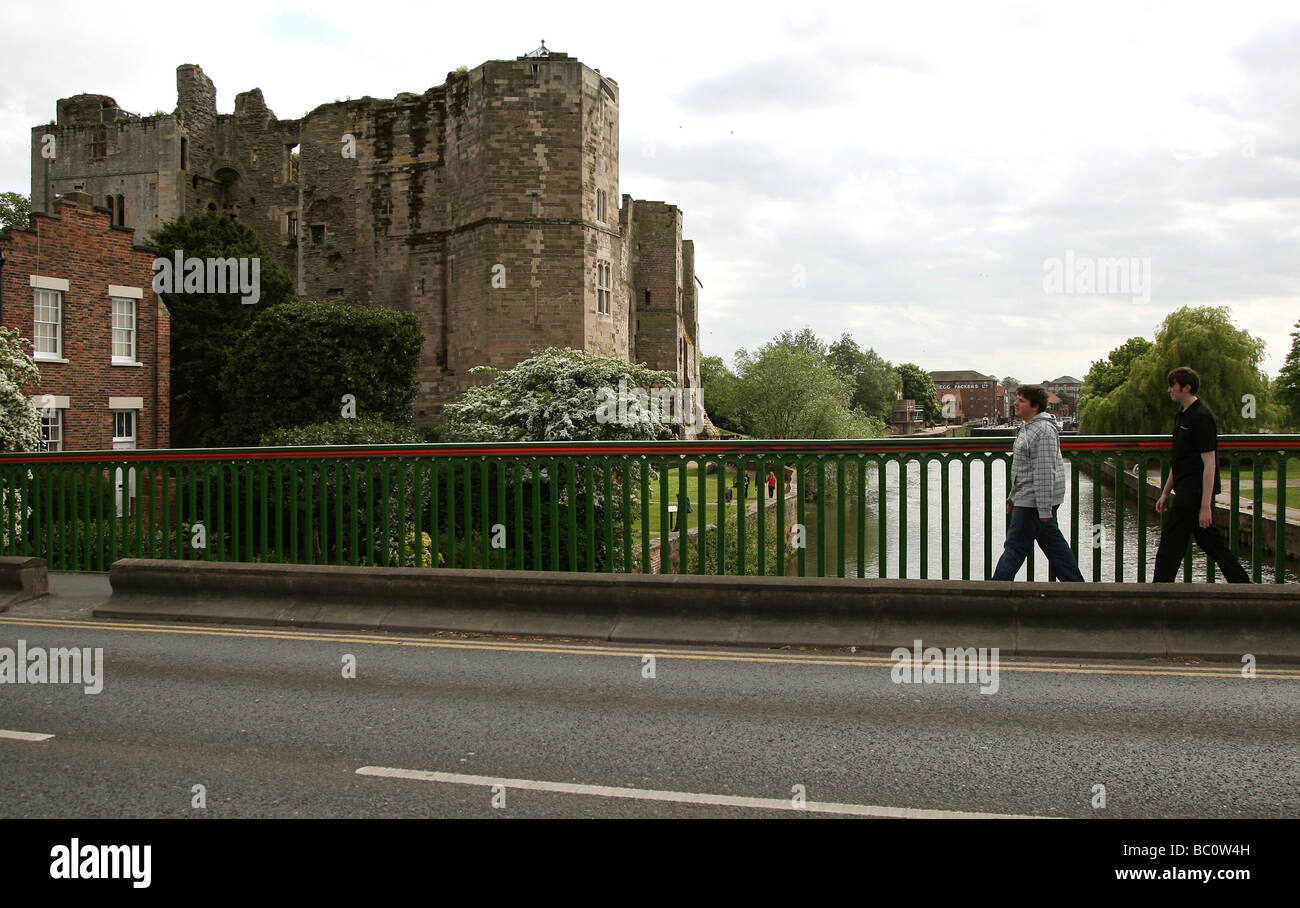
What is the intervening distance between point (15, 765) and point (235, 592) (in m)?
4.25

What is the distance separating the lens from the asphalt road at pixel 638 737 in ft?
15.9

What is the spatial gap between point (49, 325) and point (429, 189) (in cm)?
2046

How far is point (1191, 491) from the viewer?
26.4 ft

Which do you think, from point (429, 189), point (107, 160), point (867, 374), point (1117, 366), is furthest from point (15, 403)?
point (867, 374)

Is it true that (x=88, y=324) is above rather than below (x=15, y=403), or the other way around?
above

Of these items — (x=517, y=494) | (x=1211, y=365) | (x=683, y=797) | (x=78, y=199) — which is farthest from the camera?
(x=1211, y=365)

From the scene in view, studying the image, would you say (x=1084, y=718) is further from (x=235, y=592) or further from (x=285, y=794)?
(x=235, y=592)

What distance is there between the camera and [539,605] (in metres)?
8.81

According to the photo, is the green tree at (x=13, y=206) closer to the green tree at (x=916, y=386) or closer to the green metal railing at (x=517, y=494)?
the green metal railing at (x=517, y=494)

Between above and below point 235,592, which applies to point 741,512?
above

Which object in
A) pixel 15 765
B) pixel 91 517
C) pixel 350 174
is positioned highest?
pixel 350 174

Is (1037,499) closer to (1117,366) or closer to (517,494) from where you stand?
(517,494)

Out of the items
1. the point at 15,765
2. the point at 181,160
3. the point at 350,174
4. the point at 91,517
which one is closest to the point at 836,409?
the point at 350,174

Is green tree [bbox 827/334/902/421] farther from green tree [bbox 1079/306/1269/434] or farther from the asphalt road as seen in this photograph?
the asphalt road
